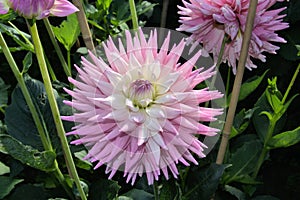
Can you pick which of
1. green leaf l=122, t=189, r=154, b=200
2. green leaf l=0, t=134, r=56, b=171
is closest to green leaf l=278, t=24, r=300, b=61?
green leaf l=122, t=189, r=154, b=200

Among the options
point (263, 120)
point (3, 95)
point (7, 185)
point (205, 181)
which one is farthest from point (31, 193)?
point (263, 120)

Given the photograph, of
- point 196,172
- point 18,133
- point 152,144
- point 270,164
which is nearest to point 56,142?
point 18,133

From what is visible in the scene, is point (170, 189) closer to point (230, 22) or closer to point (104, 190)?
point (104, 190)

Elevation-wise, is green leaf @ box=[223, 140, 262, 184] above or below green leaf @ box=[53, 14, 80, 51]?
below

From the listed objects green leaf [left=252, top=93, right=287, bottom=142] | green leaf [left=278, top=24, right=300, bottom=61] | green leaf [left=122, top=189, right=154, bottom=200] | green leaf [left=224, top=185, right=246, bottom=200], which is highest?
green leaf [left=278, top=24, right=300, bottom=61]

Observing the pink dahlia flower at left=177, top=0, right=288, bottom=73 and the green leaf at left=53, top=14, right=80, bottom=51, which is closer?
the pink dahlia flower at left=177, top=0, right=288, bottom=73

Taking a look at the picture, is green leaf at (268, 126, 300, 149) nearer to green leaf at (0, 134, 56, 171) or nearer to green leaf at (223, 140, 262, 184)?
green leaf at (223, 140, 262, 184)
